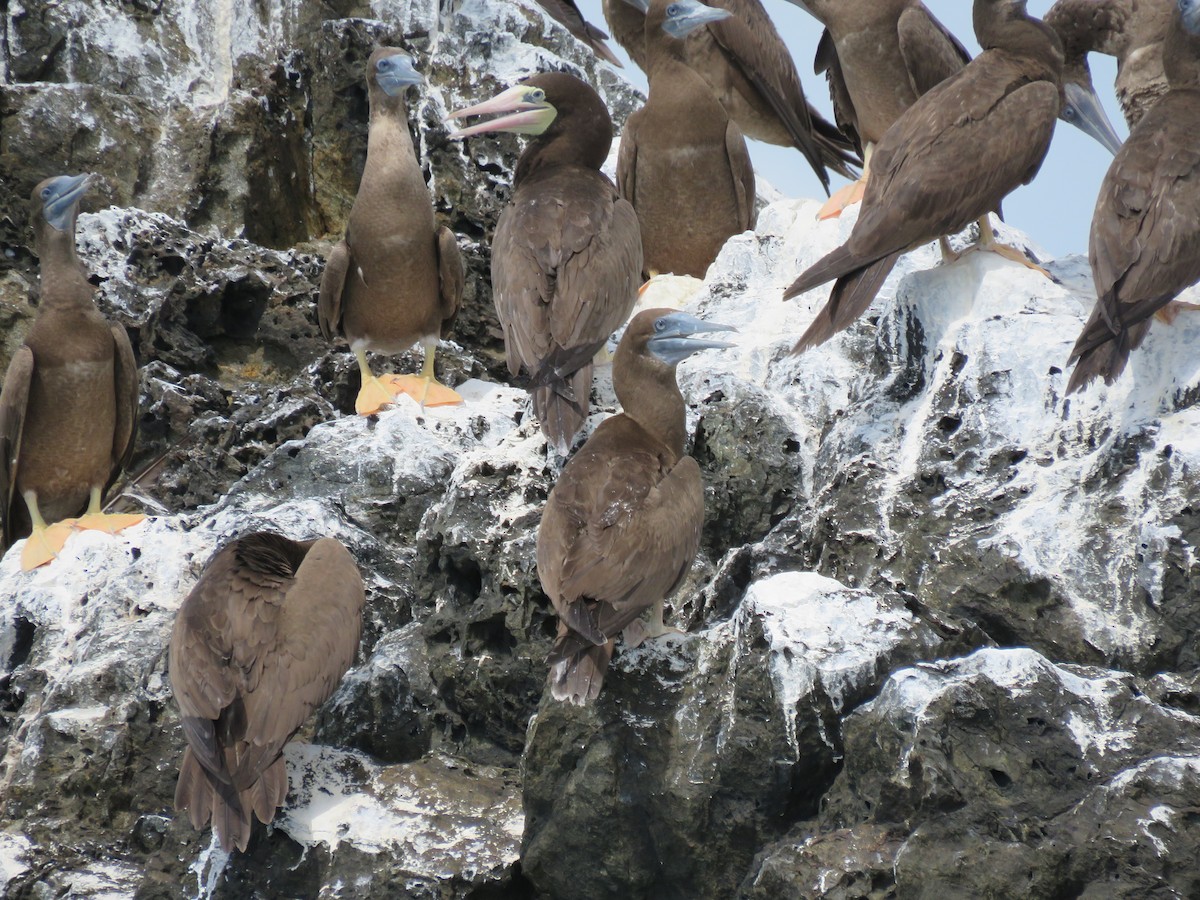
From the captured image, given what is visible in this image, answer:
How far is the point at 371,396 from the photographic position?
25.9 ft

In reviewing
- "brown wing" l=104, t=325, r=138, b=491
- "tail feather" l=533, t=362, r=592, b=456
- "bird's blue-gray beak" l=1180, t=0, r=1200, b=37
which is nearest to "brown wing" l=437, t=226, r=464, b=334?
"brown wing" l=104, t=325, r=138, b=491

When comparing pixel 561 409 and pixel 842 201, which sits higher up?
pixel 842 201

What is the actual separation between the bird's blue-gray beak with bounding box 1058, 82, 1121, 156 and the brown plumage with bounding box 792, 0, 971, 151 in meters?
0.77

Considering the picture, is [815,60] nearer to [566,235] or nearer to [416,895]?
[566,235]

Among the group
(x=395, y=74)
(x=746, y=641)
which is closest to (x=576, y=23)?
(x=395, y=74)

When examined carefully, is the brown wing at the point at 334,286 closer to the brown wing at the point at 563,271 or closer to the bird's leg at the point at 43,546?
the brown wing at the point at 563,271

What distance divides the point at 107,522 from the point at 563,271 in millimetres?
2498

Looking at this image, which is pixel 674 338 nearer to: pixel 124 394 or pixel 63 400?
pixel 124 394

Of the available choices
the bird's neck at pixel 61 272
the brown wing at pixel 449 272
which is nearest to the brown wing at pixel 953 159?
the brown wing at pixel 449 272

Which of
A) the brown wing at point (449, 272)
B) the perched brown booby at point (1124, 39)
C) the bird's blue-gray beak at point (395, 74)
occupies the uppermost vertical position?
the perched brown booby at point (1124, 39)

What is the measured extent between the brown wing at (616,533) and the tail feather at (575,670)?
9 cm

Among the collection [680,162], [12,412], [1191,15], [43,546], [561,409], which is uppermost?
[1191,15]

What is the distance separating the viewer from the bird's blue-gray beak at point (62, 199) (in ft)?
28.4

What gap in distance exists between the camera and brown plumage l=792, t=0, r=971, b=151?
809 cm
